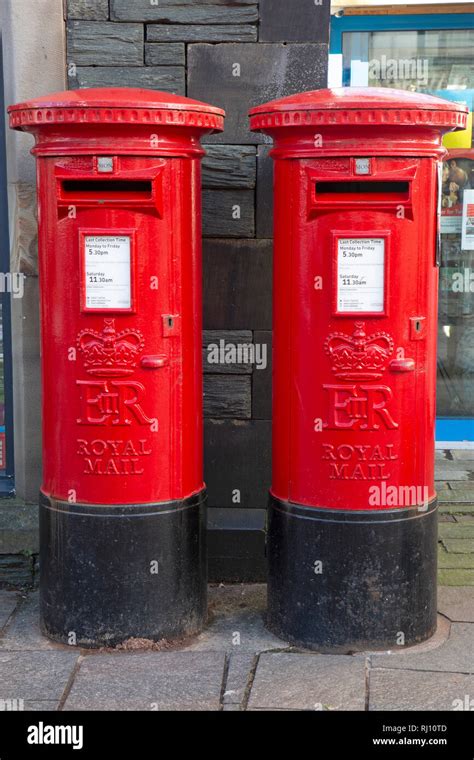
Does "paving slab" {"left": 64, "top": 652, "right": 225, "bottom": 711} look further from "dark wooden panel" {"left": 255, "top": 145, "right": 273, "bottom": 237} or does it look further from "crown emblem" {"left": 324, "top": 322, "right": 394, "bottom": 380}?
"dark wooden panel" {"left": 255, "top": 145, "right": 273, "bottom": 237}

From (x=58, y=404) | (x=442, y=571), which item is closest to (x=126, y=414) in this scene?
(x=58, y=404)

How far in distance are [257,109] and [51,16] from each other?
1.33 metres

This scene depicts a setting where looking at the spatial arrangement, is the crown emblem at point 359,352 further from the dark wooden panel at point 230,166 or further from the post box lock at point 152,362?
the dark wooden panel at point 230,166

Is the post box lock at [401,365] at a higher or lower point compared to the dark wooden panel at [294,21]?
lower

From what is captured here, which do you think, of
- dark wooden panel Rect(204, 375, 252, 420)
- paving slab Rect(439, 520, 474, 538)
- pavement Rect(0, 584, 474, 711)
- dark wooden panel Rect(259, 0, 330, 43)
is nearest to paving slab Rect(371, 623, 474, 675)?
pavement Rect(0, 584, 474, 711)

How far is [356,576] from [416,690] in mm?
472

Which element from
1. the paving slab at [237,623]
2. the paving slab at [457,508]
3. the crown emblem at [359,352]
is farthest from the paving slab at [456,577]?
the crown emblem at [359,352]

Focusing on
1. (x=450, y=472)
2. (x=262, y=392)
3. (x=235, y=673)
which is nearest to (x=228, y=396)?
(x=262, y=392)

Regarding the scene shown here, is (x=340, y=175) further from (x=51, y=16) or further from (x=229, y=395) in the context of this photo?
(x=51, y=16)

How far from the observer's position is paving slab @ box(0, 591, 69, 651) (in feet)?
13.0

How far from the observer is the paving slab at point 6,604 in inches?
168

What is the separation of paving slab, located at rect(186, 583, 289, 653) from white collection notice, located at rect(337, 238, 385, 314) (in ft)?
4.49

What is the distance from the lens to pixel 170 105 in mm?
3598

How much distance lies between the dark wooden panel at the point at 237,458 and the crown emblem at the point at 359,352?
0.95 metres
